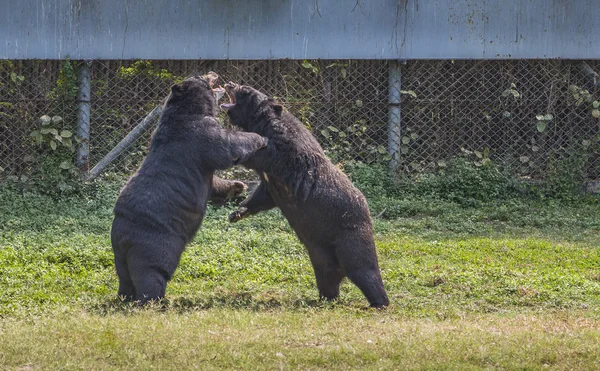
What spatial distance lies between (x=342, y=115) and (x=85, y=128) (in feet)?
12.6

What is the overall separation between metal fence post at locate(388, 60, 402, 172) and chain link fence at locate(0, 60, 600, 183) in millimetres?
15

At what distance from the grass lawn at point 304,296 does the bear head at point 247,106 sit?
157 centimetres

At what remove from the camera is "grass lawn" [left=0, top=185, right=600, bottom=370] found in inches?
214

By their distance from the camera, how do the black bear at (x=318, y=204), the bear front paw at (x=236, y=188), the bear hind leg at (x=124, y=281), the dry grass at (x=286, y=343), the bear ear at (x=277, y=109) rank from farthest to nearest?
1. the bear front paw at (x=236, y=188)
2. the bear ear at (x=277, y=109)
3. the black bear at (x=318, y=204)
4. the bear hind leg at (x=124, y=281)
5. the dry grass at (x=286, y=343)

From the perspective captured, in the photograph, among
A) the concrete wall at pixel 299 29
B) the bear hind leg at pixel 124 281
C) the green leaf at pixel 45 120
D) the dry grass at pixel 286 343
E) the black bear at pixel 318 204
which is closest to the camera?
the dry grass at pixel 286 343

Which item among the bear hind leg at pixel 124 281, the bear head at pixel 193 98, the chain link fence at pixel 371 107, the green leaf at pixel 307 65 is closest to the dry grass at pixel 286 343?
the bear hind leg at pixel 124 281

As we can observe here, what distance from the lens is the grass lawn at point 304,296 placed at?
5.43m

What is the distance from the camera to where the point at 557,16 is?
13336 millimetres

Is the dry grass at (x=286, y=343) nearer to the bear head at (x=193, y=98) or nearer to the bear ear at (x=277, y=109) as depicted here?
the bear head at (x=193, y=98)

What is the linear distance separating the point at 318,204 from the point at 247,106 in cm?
128

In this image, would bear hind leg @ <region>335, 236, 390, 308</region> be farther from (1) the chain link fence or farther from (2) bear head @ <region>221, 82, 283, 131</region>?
(1) the chain link fence

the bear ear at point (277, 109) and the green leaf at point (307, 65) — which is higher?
the green leaf at point (307, 65)

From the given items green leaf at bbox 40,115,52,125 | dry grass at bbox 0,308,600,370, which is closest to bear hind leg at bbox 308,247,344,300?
dry grass at bbox 0,308,600,370

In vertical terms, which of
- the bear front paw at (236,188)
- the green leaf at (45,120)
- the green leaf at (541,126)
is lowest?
the bear front paw at (236,188)
